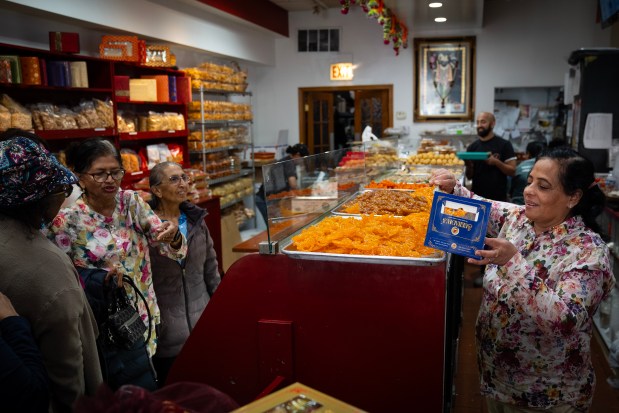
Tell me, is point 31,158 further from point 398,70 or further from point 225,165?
point 398,70

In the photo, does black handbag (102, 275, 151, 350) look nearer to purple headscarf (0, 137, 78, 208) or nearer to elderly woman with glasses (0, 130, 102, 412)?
elderly woman with glasses (0, 130, 102, 412)

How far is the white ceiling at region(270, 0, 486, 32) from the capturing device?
817 centimetres

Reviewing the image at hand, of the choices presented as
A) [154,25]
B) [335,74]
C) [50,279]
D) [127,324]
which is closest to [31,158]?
[50,279]

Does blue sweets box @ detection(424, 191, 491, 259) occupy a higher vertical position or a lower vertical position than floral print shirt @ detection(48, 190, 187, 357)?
higher

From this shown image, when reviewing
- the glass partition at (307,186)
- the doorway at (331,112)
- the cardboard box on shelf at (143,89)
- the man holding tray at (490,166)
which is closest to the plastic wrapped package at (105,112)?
the cardboard box on shelf at (143,89)

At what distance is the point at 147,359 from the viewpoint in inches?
90.9

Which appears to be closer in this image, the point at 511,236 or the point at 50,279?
the point at 50,279

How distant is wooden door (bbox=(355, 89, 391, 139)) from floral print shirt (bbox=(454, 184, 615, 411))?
924 cm

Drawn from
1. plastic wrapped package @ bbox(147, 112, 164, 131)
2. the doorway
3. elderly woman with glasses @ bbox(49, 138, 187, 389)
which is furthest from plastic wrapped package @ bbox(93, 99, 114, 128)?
the doorway

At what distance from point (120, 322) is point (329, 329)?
2.72 ft

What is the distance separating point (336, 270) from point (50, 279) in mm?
911

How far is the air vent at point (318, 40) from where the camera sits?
440 inches

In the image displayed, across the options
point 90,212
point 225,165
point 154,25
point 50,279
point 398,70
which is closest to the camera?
point 50,279

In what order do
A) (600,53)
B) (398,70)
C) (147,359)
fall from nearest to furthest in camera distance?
(147,359)
(600,53)
(398,70)
